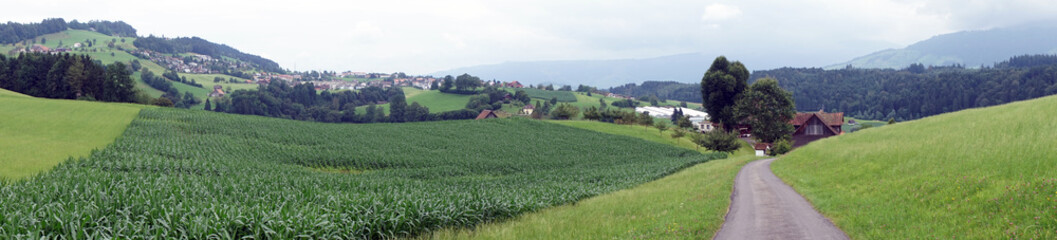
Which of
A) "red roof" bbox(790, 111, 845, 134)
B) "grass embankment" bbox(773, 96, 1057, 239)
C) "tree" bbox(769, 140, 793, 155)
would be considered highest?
"grass embankment" bbox(773, 96, 1057, 239)

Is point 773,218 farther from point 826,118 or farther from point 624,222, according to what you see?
point 826,118

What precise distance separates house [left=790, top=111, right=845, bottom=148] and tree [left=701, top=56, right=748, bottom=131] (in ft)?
37.0

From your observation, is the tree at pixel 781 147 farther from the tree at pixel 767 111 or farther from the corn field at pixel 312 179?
the corn field at pixel 312 179

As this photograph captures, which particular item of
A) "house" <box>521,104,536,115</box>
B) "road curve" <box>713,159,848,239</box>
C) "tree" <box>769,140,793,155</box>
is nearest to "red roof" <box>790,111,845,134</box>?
"tree" <box>769,140,793,155</box>

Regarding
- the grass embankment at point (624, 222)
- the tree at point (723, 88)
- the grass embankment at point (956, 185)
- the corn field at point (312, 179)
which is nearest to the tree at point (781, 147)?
the corn field at point (312, 179)

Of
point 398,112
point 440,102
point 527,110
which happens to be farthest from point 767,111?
point 440,102

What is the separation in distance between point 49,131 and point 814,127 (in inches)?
4017

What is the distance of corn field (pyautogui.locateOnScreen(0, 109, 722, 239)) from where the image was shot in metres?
10.0

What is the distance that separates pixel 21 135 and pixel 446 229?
50.8 metres

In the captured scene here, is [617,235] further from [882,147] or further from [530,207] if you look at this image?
[882,147]

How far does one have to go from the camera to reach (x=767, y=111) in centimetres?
7769

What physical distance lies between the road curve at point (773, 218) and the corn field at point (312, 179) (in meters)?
6.74

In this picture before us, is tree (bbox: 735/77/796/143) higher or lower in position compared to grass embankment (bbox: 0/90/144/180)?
higher

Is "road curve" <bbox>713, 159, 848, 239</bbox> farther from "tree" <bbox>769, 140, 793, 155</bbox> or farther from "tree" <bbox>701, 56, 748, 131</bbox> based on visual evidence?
"tree" <bbox>701, 56, 748, 131</bbox>
